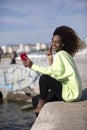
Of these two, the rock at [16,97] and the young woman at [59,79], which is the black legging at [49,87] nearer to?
the young woman at [59,79]

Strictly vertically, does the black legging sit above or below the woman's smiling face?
below

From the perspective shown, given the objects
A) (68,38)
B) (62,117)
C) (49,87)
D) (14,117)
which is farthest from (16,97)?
(62,117)

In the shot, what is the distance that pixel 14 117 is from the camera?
567 inches

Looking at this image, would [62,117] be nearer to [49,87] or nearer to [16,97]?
[49,87]

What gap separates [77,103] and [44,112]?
2.84 ft

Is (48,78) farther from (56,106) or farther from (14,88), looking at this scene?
(14,88)

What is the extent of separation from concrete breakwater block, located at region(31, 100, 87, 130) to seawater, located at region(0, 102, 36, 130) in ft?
20.1

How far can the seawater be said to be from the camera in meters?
12.5

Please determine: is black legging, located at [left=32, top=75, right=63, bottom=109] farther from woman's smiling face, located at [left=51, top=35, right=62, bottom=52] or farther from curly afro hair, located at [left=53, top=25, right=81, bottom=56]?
curly afro hair, located at [left=53, top=25, right=81, bottom=56]

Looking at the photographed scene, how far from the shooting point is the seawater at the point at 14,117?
12494mm

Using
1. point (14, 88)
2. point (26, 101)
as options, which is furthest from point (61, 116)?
point (14, 88)

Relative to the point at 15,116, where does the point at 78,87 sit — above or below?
above

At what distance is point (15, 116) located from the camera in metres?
14.6

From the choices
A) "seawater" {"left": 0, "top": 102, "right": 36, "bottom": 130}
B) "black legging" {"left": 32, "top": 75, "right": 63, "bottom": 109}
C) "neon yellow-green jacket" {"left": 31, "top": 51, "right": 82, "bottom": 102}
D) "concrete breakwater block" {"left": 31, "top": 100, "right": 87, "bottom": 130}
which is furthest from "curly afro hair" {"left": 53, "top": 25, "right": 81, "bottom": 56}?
"seawater" {"left": 0, "top": 102, "right": 36, "bottom": 130}
